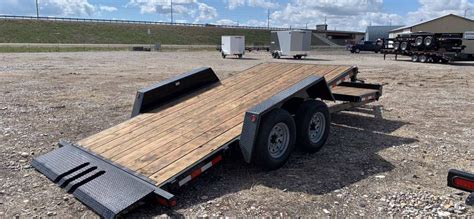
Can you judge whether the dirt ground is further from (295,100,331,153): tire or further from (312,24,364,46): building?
(312,24,364,46): building

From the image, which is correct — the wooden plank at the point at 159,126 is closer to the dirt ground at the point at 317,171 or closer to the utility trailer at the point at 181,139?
the utility trailer at the point at 181,139

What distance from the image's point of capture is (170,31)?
76.1m

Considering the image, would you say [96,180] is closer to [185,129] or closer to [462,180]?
[185,129]

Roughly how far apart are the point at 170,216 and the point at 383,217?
6.77 feet

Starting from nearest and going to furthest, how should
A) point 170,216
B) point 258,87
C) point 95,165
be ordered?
1. point 170,216
2. point 95,165
3. point 258,87

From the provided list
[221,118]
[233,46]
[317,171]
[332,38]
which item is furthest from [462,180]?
[332,38]

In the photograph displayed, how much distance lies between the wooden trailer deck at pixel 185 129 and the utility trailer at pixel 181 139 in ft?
0.04

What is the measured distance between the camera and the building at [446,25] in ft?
150

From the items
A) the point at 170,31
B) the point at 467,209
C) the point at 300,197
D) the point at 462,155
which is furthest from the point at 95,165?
the point at 170,31

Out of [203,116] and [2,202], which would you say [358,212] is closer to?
[203,116]

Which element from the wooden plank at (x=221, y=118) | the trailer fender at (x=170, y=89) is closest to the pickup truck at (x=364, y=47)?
the wooden plank at (x=221, y=118)

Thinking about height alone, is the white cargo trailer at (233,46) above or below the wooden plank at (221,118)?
above

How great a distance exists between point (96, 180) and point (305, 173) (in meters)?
2.46

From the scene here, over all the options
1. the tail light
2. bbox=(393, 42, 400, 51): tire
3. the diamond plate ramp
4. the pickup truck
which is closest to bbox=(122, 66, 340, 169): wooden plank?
the diamond plate ramp
